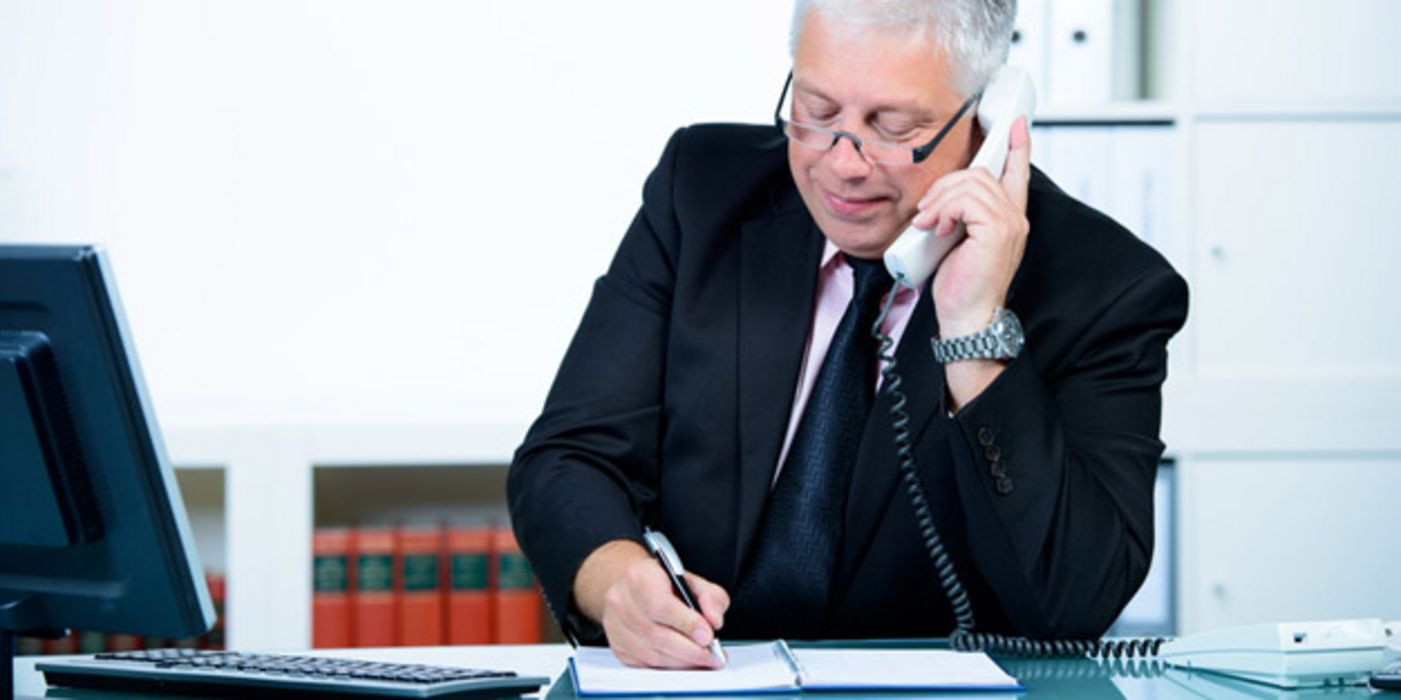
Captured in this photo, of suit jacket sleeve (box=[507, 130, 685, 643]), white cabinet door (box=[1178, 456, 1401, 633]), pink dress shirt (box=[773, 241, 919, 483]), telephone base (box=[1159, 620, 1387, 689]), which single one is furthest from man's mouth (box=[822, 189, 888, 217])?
white cabinet door (box=[1178, 456, 1401, 633])

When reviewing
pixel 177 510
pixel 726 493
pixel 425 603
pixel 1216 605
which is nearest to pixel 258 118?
pixel 425 603

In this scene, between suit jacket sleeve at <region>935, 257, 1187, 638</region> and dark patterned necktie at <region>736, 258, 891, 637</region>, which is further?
dark patterned necktie at <region>736, 258, 891, 637</region>

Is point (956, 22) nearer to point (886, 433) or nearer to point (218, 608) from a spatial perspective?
point (886, 433)

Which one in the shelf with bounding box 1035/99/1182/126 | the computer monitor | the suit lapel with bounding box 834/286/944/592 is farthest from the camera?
the shelf with bounding box 1035/99/1182/126

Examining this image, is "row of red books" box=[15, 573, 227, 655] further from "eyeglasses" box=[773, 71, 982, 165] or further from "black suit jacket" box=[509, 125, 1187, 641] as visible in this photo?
"eyeglasses" box=[773, 71, 982, 165]

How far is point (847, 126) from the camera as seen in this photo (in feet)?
5.22

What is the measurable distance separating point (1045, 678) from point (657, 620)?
31cm

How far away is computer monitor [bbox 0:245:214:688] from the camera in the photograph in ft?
3.24

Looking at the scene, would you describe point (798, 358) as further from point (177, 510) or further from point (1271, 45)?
point (1271, 45)

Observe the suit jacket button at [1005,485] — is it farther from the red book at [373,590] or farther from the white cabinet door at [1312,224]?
the red book at [373,590]

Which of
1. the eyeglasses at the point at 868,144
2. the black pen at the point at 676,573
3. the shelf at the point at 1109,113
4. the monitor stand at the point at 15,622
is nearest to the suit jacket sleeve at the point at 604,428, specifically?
the black pen at the point at 676,573

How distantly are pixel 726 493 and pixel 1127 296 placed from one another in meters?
0.46

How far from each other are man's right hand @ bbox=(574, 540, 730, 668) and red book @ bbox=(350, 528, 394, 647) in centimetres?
149

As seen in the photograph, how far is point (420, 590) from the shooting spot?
2.86 metres
